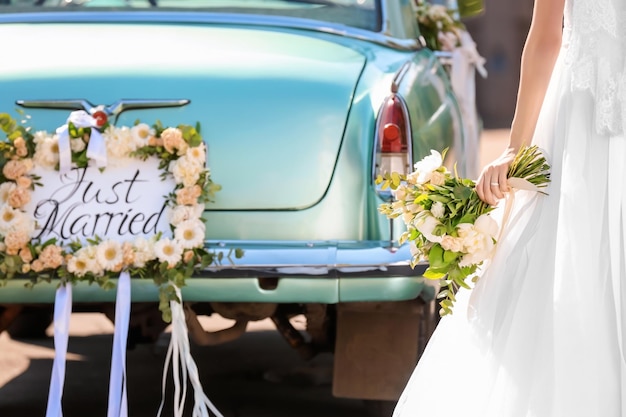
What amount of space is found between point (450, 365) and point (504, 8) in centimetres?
2183

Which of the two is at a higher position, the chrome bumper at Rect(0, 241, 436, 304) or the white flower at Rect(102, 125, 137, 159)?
the white flower at Rect(102, 125, 137, 159)

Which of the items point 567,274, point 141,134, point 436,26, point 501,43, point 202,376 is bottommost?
point 202,376

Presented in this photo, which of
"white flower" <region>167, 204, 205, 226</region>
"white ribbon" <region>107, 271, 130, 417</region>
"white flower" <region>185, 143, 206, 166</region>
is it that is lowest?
"white ribbon" <region>107, 271, 130, 417</region>

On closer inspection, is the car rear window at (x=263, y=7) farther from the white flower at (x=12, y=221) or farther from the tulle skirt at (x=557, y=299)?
the tulle skirt at (x=557, y=299)

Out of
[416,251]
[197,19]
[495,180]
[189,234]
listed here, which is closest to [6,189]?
[189,234]

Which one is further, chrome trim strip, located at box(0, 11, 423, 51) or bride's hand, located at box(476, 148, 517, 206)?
chrome trim strip, located at box(0, 11, 423, 51)

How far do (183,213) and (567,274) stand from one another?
4.74 ft

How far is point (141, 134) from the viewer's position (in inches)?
158

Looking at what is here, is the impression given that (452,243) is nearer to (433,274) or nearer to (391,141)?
(433,274)

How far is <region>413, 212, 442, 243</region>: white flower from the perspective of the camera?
3.19m

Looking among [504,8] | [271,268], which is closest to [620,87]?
[271,268]

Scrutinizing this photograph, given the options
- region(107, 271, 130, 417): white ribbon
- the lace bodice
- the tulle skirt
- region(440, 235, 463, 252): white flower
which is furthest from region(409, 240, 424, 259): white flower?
region(107, 271, 130, 417): white ribbon

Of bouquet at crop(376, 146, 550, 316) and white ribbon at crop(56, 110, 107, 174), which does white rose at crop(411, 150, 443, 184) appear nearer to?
bouquet at crop(376, 146, 550, 316)

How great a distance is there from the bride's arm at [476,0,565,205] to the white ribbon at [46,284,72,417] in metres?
1.48
